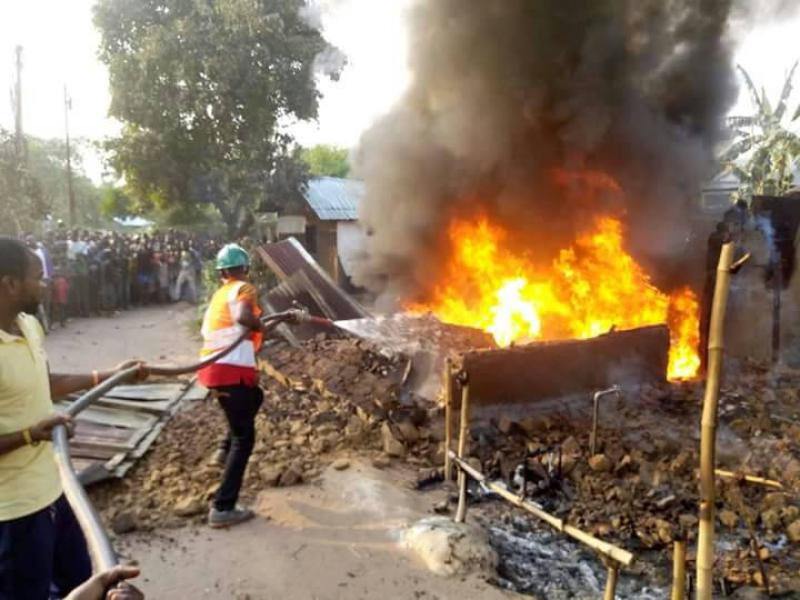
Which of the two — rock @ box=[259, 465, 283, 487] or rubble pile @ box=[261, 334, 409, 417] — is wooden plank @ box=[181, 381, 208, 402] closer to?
rubble pile @ box=[261, 334, 409, 417]

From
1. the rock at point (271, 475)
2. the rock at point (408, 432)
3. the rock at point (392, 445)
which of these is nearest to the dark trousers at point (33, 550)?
the rock at point (271, 475)

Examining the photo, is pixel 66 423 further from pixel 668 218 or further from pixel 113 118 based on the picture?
pixel 113 118

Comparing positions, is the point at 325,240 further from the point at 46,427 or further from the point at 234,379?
the point at 46,427

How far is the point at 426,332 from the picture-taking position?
28.7 ft

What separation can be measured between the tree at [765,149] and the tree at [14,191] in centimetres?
2395

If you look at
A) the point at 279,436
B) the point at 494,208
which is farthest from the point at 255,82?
the point at 279,436

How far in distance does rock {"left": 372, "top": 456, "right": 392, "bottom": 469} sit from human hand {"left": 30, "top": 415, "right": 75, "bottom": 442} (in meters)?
3.60

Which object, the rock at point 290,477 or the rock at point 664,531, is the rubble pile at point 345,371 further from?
the rock at point 664,531

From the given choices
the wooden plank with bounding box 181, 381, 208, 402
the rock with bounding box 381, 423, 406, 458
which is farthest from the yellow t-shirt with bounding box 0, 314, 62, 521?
the wooden plank with bounding box 181, 381, 208, 402

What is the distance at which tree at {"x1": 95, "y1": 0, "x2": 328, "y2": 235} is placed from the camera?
645 inches

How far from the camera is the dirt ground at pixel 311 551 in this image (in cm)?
411

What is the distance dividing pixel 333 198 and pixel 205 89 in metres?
6.33

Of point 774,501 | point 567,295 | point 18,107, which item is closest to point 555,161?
point 567,295

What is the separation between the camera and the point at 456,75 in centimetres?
1169
